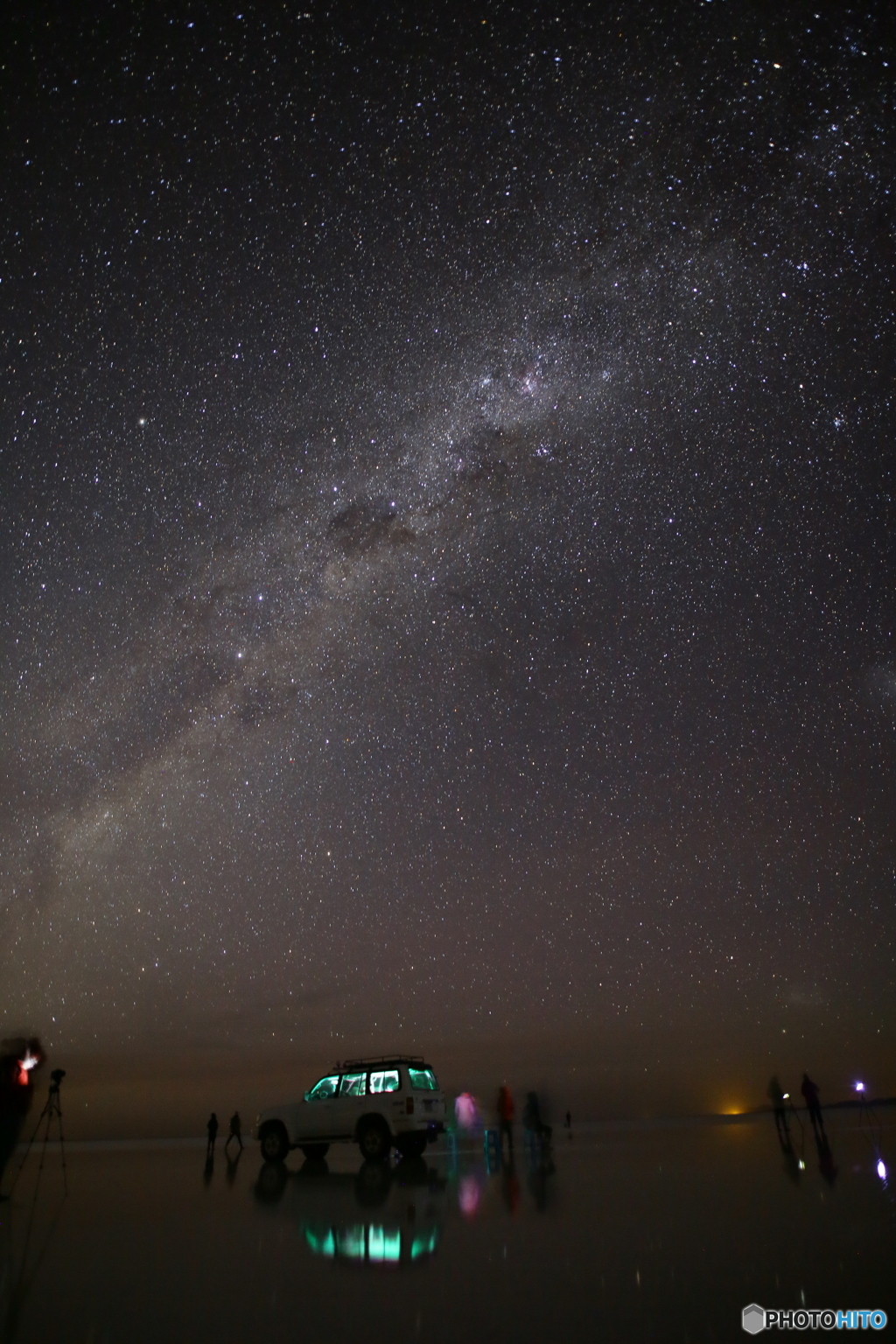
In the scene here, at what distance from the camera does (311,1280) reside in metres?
5.26

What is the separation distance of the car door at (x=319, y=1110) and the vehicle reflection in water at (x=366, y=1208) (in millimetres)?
1134

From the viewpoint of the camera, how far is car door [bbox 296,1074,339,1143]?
15.6 metres

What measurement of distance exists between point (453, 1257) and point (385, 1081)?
10.4 m

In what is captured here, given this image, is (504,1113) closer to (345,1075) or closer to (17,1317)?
(345,1075)

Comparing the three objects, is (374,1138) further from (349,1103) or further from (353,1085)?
(353,1085)

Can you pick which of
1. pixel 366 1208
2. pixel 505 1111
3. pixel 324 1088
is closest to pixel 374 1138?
pixel 324 1088

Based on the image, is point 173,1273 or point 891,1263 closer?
point 891,1263

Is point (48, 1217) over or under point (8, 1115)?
under

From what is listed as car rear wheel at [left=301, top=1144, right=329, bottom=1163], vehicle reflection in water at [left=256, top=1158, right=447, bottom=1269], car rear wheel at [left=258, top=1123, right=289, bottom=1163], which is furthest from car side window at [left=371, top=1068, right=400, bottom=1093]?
car rear wheel at [left=301, top=1144, right=329, bottom=1163]

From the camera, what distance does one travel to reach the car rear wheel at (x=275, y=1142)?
53.7ft

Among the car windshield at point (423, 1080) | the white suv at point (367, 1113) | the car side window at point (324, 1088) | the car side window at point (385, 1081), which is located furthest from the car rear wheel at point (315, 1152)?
the car windshield at point (423, 1080)

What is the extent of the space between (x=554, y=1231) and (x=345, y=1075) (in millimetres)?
10127

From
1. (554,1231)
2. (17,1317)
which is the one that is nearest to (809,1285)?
(554,1231)

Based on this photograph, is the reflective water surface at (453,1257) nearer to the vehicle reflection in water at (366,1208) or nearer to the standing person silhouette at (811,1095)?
the vehicle reflection in water at (366,1208)
